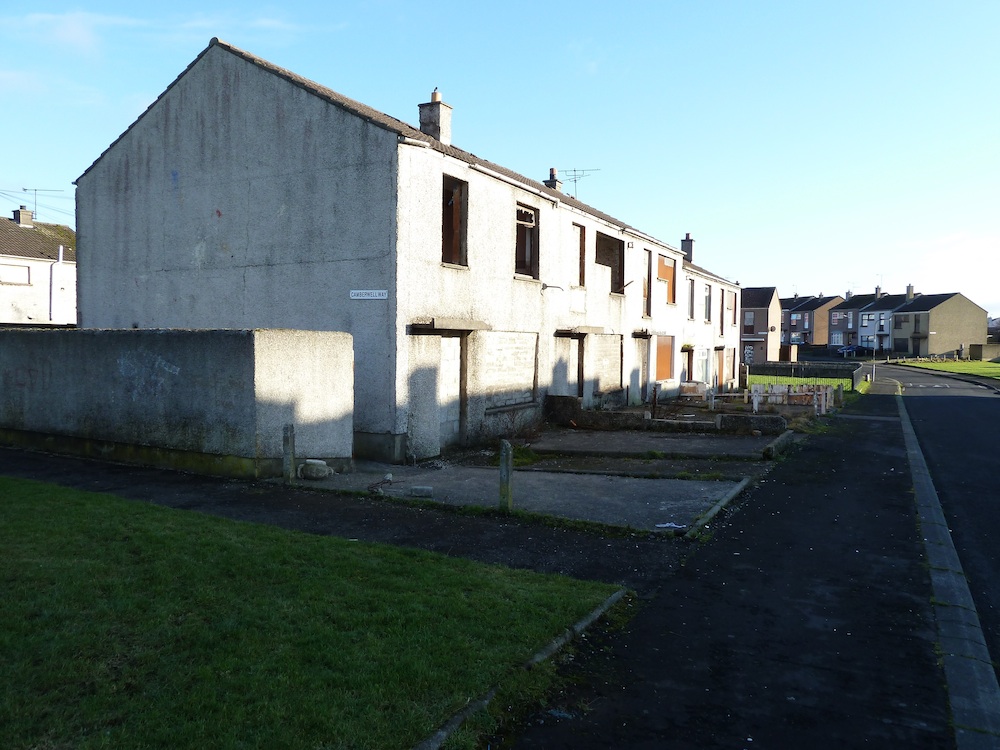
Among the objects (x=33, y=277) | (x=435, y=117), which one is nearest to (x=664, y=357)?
(x=435, y=117)

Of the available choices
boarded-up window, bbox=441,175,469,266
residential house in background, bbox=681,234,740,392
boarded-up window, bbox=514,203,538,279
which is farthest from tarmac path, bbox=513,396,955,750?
residential house in background, bbox=681,234,740,392

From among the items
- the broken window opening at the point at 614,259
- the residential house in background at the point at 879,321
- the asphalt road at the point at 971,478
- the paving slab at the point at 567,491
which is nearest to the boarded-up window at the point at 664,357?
the broken window opening at the point at 614,259

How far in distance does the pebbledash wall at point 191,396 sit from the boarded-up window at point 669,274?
19.4 meters

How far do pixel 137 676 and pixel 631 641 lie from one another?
3513 mm

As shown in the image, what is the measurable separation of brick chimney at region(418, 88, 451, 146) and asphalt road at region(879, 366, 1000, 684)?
528 inches

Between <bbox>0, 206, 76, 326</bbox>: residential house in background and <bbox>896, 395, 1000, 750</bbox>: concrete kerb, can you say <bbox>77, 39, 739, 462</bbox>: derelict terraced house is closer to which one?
<bbox>896, 395, 1000, 750</bbox>: concrete kerb

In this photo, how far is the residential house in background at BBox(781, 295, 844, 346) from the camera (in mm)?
109875

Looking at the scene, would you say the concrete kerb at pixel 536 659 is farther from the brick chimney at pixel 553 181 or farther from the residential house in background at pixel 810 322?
the residential house in background at pixel 810 322

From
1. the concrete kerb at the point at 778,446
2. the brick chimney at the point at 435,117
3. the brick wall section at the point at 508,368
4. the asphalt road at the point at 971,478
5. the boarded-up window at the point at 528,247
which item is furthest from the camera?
the boarded-up window at the point at 528,247

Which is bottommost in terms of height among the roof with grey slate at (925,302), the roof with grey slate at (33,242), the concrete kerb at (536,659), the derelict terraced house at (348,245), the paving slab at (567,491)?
the concrete kerb at (536,659)

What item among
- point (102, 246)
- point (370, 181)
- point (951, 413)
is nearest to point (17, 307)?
point (102, 246)

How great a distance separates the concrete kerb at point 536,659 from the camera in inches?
152

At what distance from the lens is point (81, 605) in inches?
214

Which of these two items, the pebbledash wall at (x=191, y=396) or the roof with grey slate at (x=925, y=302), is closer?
the pebbledash wall at (x=191, y=396)
